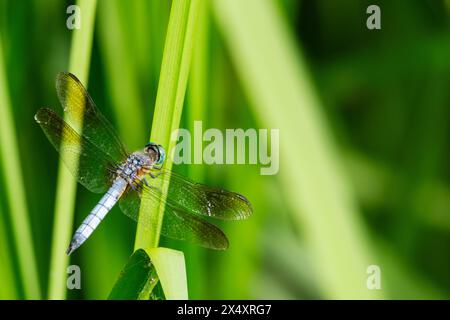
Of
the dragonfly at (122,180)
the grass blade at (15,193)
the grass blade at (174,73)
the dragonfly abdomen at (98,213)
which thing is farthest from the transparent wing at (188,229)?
the grass blade at (15,193)

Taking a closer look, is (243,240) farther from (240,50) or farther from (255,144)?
(240,50)

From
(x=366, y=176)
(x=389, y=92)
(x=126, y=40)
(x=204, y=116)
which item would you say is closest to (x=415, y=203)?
(x=366, y=176)

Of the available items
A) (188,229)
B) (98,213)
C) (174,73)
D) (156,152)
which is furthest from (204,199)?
(174,73)

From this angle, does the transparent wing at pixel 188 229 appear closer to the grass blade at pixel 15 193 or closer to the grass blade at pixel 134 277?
the grass blade at pixel 134 277

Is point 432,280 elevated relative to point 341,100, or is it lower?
lower

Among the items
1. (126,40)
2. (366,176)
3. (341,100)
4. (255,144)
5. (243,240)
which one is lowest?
(243,240)

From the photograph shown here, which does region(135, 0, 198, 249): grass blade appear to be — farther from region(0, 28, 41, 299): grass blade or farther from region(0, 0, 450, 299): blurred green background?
region(0, 28, 41, 299): grass blade
